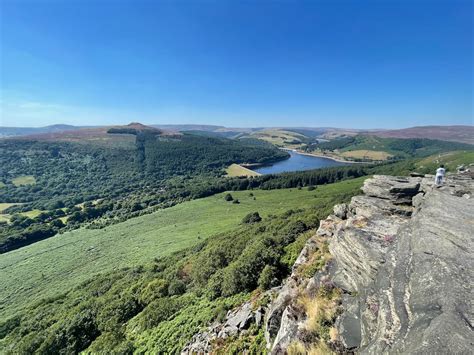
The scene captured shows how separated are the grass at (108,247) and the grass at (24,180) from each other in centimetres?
10433

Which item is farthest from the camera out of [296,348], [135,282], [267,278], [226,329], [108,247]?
[108,247]

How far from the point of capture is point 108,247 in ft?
224

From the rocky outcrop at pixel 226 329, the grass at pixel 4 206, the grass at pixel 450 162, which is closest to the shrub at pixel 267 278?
the rocky outcrop at pixel 226 329

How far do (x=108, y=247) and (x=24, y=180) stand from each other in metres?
140

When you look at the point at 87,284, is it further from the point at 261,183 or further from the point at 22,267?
the point at 261,183

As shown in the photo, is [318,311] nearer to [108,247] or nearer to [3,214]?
[108,247]

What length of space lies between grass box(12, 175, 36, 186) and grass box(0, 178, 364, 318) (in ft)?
342

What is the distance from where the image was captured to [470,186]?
17953mm

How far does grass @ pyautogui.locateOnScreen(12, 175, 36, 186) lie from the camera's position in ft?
511

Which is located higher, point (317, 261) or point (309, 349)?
point (309, 349)

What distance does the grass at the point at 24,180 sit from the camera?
6136 inches

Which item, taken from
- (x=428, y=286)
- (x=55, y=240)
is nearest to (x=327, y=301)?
(x=428, y=286)

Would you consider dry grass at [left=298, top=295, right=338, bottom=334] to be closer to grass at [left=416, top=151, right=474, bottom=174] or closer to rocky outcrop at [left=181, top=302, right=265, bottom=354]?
rocky outcrop at [left=181, top=302, right=265, bottom=354]

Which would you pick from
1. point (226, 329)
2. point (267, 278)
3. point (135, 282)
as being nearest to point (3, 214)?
point (135, 282)
